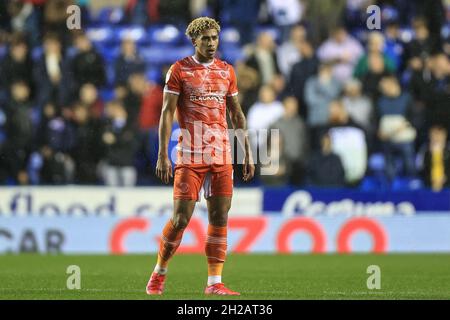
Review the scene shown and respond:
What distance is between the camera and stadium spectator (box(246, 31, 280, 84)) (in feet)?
63.4

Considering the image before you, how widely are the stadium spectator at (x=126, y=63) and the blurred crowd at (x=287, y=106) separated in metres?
0.02

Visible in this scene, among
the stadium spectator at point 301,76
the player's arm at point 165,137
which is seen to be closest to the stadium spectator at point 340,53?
the stadium spectator at point 301,76

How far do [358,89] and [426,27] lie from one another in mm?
2010

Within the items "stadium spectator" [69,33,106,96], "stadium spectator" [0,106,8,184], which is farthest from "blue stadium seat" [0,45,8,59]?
"stadium spectator" [0,106,8,184]

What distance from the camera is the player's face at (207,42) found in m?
9.84

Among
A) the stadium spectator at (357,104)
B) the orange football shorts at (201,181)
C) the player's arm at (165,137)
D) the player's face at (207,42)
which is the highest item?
the player's face at (207,42)

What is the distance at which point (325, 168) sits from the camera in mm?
18109

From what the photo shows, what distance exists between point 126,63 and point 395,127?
4.57 meters

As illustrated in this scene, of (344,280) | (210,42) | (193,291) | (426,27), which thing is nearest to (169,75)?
(210,42)

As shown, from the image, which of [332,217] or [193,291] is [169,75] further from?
[332,217]

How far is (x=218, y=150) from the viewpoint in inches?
397

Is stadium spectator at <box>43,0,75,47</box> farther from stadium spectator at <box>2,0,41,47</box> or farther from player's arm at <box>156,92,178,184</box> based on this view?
player's arm at <box>156,92,178,184</box>

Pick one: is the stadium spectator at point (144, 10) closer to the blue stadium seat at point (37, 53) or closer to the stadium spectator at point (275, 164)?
the blue stadium seat at point (37, 53)

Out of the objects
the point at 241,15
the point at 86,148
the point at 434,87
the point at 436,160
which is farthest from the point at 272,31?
the point at 86,148
